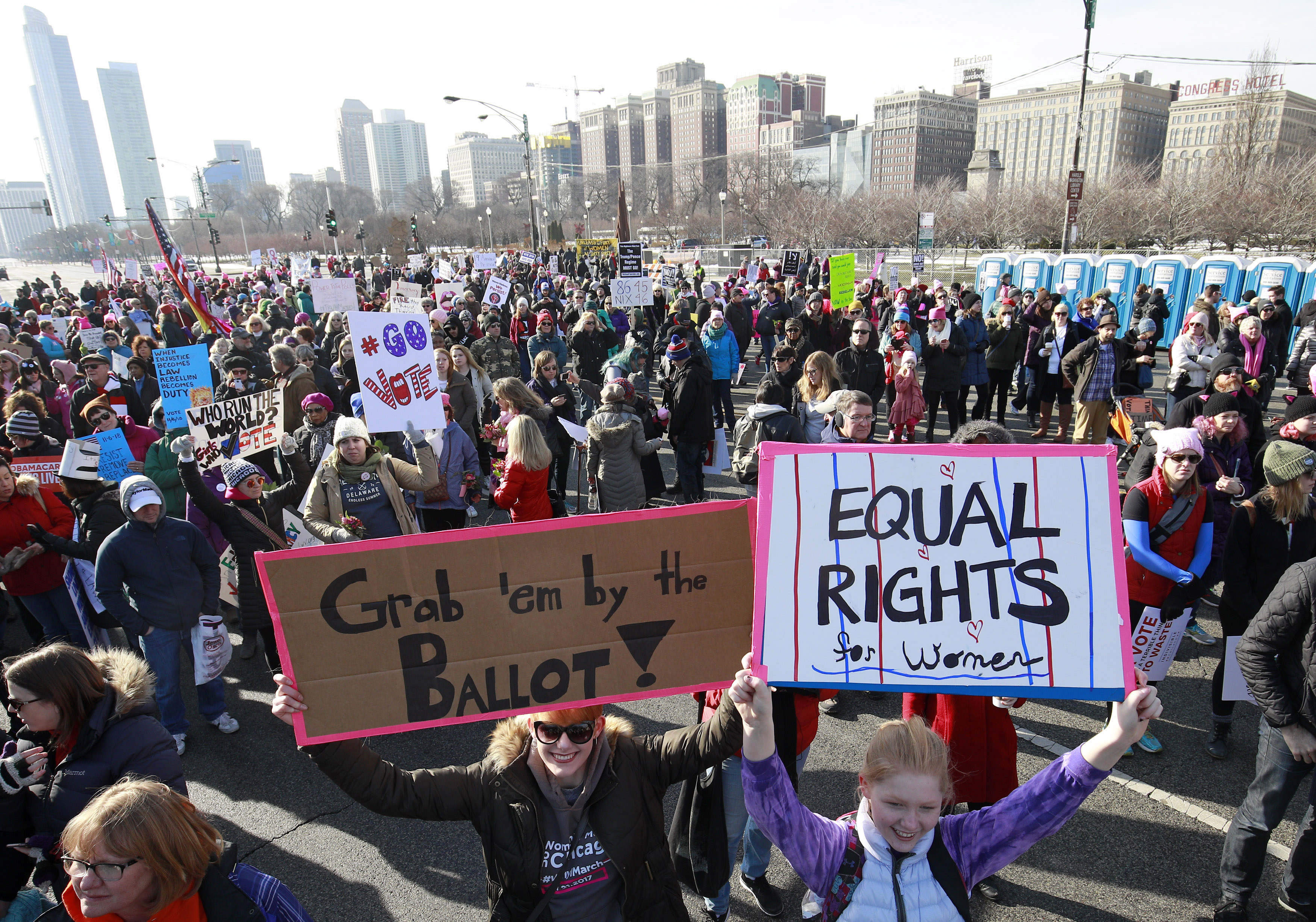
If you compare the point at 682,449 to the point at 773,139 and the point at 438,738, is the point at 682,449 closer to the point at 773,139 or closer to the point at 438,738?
the point at 438,738

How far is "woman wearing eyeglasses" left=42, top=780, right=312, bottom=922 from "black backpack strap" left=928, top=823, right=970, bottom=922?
1718mm

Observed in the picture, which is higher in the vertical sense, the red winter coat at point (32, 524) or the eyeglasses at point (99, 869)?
the eyeglasses at point (99, 869)

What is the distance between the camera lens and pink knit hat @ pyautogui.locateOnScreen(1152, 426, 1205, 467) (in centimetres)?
373

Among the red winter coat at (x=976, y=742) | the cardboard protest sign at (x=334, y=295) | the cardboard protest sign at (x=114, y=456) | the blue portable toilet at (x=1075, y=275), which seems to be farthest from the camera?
the blue portable toilet at (x=1075, y=275)

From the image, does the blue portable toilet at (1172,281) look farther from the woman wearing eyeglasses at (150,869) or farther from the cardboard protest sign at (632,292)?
the woman wearing eyeglasses at (150,869)

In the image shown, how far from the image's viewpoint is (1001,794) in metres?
2.98

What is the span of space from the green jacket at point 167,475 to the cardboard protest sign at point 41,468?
2.13 ft

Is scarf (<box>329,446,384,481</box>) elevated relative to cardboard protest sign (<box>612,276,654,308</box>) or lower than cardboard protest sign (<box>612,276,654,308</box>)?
lower

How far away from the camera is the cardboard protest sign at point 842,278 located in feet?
44.3

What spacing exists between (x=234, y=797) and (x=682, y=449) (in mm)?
5073

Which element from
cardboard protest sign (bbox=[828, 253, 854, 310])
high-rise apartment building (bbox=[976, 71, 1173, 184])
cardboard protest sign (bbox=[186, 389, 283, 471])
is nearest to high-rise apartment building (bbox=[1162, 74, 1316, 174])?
high-rise apartment building (bbox=[976, 71, 1173, 184])

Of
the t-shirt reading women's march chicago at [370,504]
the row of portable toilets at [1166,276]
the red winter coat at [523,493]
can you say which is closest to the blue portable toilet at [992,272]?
the row of portable toilets at [1166,276]

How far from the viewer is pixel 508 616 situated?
2.04 metres

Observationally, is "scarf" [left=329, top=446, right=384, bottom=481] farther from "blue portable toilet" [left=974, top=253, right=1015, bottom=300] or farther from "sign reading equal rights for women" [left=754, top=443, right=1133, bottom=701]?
"blue portable toilet" [left=974, top=253, right=1015, bottom=300]
